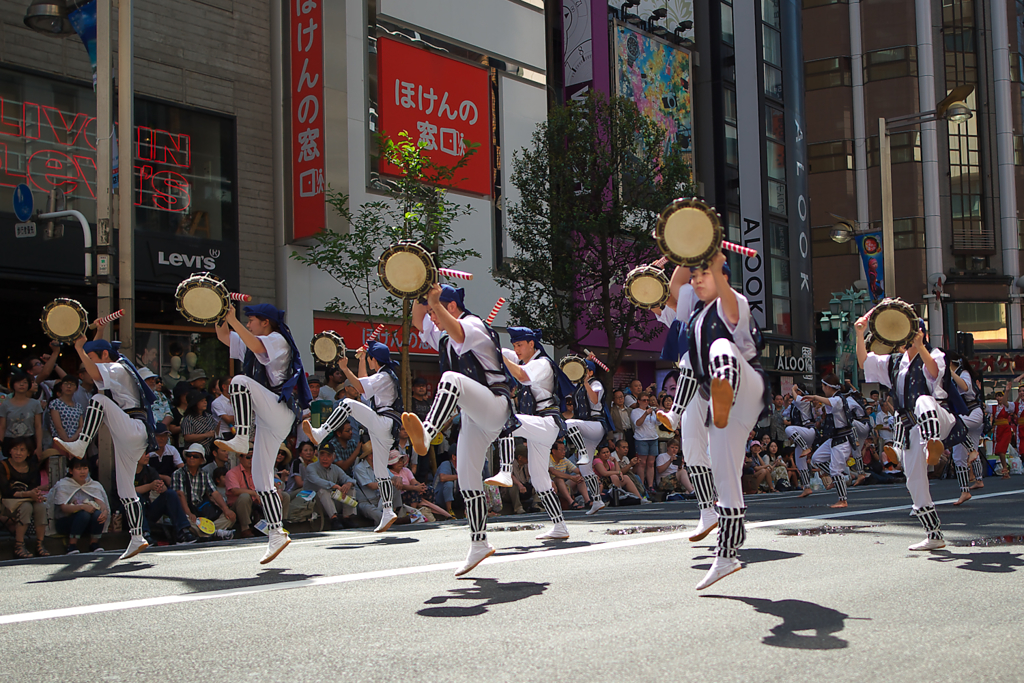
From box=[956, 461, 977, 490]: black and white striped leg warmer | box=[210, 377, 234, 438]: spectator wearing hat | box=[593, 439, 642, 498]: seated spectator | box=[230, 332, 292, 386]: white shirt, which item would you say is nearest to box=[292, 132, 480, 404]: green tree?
box=[593, 439, 642, 498]: seated spectator

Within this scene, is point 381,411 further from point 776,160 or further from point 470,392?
point 776,160

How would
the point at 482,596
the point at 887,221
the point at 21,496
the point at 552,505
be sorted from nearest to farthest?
the point at 482,596
the point at 552,505
the point at 21,496
the point at 887,221

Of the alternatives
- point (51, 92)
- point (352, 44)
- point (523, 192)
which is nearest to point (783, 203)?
point (523, 192)

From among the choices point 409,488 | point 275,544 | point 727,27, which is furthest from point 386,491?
point 727,27

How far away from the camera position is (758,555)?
810 centimetres

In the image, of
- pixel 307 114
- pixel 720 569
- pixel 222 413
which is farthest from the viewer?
pixel 307 114

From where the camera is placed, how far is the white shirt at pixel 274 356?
8484mm

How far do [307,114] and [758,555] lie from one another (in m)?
14.3

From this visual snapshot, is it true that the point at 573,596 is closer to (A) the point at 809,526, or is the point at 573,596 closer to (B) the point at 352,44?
(A) the point at 809,526

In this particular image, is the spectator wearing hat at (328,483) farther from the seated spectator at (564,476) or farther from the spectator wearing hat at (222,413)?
the seated spectator at (564,476)

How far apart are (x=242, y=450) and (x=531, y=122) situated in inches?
729

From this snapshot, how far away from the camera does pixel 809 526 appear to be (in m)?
10.4

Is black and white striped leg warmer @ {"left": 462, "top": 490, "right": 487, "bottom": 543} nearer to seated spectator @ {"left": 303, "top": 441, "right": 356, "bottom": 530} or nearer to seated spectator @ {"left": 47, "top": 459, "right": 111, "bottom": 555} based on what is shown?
seated spectator @ {"left": 47, "top": 459, "right": 111, "bottom": 555}

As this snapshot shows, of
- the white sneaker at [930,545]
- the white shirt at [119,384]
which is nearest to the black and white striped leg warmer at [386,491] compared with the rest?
the white shirt at [119,384]
